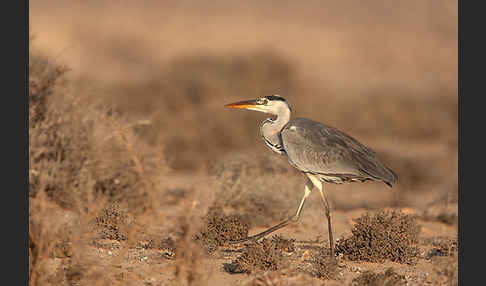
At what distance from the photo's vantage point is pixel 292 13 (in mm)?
48344

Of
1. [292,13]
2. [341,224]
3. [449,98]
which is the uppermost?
[292,13]

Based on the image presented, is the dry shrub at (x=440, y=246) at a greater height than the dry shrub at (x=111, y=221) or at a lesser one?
lesser

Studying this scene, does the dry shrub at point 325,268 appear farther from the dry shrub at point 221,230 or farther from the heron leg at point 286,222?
the dry shrub at point 221,230

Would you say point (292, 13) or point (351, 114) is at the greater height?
point (292, 13)

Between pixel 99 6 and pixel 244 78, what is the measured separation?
1108 inches

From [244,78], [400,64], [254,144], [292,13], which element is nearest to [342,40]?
[400,64]

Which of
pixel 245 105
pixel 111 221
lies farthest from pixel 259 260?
pixel 245 105

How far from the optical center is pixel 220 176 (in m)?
10.8

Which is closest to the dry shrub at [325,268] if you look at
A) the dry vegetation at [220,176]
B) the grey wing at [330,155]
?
the dry vegetation at [220,176]

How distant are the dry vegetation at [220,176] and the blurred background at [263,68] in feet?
0.29

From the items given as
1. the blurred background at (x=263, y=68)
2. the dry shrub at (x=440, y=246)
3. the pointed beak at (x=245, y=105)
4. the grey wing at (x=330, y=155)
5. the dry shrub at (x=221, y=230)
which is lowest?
the dry shrub at (x=440, y=246)

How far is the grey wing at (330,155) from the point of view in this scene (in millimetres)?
7570

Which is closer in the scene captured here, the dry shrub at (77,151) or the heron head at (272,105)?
the heron head at (272,105)

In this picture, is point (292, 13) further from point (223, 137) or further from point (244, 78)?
point (223, 137)
